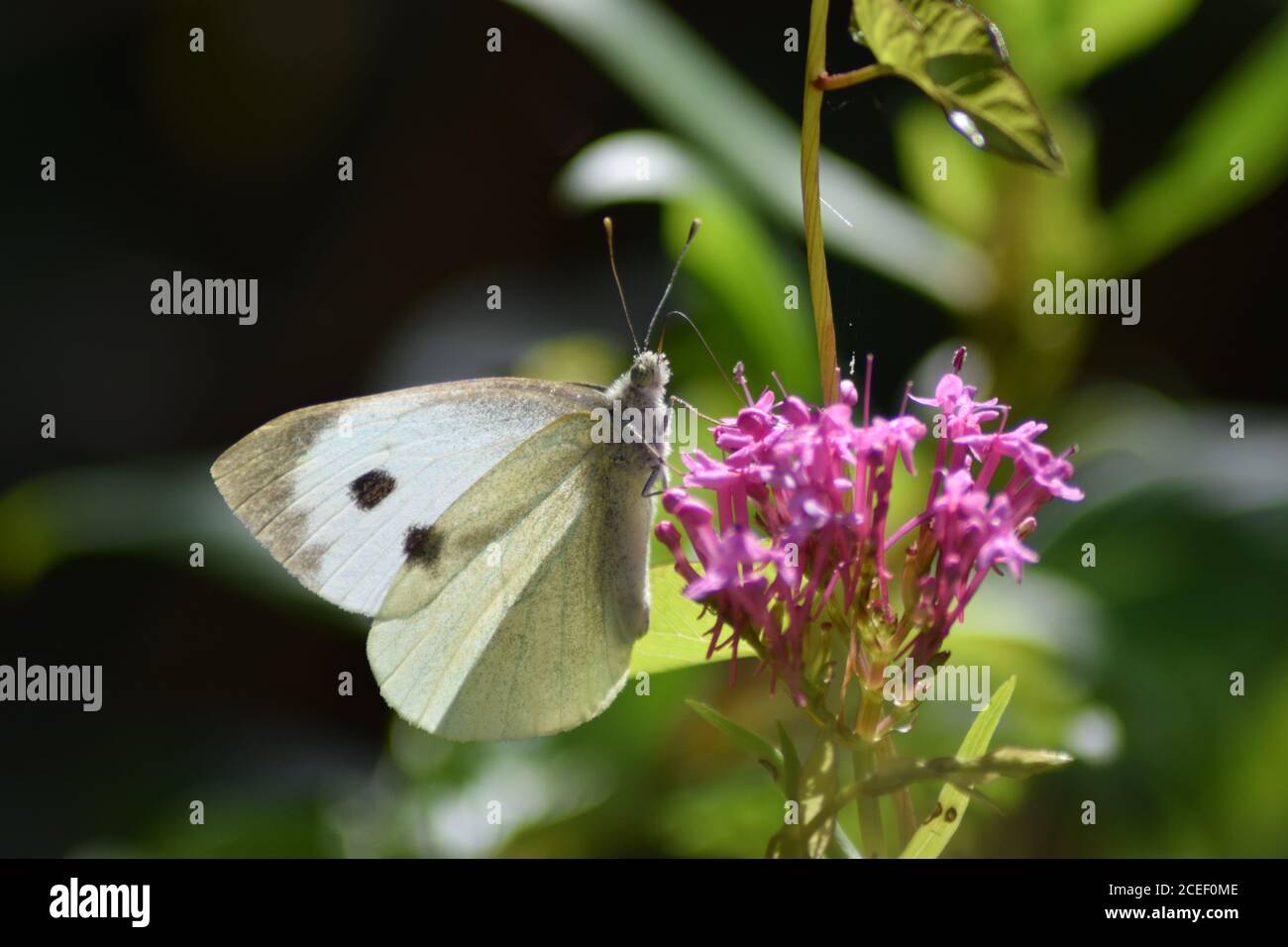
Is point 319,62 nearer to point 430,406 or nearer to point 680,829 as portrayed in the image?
point 430,406

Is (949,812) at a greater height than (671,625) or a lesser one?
lesser

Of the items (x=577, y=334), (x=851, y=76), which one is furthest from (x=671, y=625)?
(x=577, y=334)

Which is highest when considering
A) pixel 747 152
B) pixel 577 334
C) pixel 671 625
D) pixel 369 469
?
pixel 747 152

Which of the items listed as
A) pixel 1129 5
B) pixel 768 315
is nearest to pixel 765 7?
pixel 1129 5

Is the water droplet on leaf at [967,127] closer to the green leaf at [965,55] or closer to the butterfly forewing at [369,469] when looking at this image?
the green leaf at [965,55]

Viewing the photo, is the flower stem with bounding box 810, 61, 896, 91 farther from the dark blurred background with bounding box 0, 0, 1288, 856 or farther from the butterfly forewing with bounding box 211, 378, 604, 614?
the butterfly forewing with bounding box 211, 378, 604, 614

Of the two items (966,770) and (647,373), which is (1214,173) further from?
(966,770)
